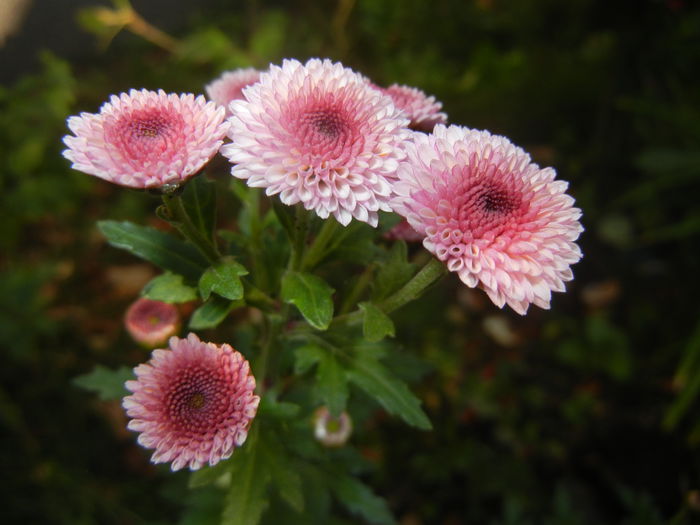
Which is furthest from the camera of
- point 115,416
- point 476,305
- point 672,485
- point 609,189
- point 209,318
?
point 609,189

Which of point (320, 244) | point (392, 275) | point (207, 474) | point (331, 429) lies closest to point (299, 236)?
point (320, 244)

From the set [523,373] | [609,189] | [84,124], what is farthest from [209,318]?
[609,189]

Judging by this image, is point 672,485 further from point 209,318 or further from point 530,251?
point 209,318

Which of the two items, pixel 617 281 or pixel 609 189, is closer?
pixel 617 281

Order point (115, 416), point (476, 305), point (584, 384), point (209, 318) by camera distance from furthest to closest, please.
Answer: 1. point (476, 305)
2. point (584, 384)
3. point (115, 416)
4. point (209, 318)

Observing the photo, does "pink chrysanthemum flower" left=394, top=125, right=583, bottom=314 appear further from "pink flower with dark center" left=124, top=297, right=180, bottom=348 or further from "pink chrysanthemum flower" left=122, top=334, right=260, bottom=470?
"pink flower with dark center" left=124, top=297, right=180, bottom=348

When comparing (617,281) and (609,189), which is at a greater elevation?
(609,189)

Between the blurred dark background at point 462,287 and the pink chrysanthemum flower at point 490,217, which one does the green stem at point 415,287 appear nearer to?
the pink chrysanthemum flower at point 490,217
